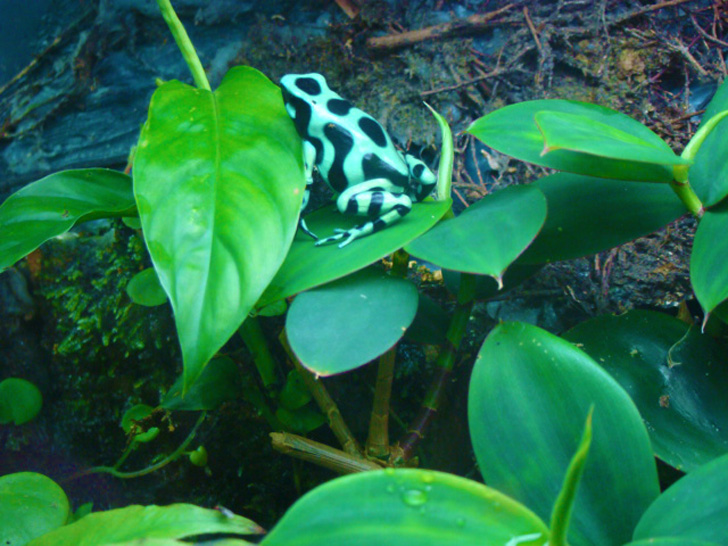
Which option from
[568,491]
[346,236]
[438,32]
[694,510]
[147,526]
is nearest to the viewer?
[568,491]

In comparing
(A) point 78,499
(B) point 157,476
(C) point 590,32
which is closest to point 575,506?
(B) point 157,476

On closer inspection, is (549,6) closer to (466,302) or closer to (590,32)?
Answer: (590,32)

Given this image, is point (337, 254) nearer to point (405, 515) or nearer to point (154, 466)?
point (405, 515)

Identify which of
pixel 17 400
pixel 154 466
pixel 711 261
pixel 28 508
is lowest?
pixel 154 466

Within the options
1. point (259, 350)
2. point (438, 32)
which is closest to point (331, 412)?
point (259, 350)

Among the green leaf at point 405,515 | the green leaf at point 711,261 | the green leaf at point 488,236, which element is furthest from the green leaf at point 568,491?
the green leaf at point 711,261

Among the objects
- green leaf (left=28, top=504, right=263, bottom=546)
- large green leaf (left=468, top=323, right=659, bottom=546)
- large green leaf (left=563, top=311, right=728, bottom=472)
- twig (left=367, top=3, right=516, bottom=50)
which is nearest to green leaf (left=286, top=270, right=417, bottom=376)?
large green leaf (left=468, top=323, right=659, bottom=546)
